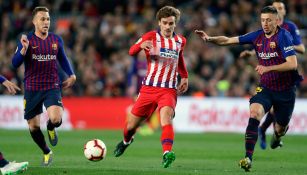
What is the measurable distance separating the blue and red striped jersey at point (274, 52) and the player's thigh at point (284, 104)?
10 cm

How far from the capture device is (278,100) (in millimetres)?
11445

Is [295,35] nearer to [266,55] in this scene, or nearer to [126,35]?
[266,55]

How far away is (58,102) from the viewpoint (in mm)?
11664

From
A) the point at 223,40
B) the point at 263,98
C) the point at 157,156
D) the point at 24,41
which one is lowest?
the point at 157,156

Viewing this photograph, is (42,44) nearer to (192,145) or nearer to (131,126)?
(131,126)

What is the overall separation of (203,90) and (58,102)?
36.6 feet

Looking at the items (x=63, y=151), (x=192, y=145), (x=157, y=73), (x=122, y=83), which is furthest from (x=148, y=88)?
(x=122, y=83)

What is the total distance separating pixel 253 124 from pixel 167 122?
1.26 meters

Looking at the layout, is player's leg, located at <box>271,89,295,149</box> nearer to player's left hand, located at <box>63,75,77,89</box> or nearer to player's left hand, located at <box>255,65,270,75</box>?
player's left hand, located at <box>255,65,270,75</box>

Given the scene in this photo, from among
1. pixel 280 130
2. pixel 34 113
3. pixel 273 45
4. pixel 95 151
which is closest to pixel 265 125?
pixel 280 130

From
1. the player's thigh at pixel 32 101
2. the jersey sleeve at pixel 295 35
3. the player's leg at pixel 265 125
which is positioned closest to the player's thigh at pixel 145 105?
the player's thigh at pixel 32 101

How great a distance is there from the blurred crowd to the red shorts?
10750mm

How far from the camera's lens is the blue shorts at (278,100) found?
11039 mm

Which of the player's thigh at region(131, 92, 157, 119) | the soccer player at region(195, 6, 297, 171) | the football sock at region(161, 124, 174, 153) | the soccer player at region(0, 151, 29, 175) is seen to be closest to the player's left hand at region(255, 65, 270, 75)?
the soccer player at region(195, 6, 297, 171)
